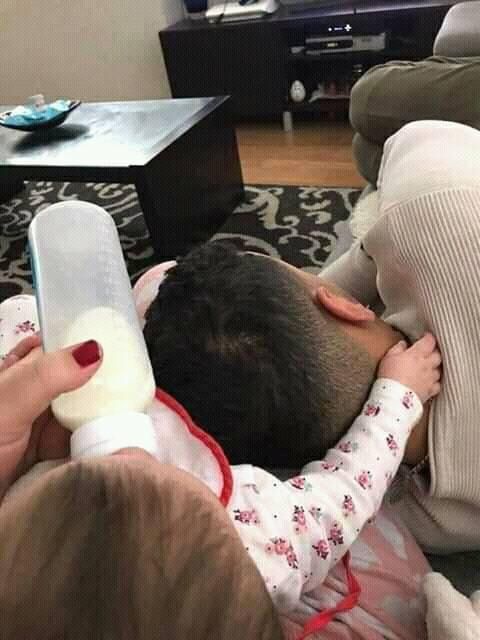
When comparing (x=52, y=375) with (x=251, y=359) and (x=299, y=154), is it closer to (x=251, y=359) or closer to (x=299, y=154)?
(x=251, y=359)

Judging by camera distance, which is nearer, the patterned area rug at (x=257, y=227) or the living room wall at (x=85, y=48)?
the patterned area rug at (x=257, y=227)

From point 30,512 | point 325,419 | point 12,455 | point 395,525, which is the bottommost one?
point 395,525

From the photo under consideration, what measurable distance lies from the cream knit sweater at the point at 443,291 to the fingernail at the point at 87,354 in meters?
0.46

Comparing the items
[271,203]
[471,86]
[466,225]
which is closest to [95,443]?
[466,225]

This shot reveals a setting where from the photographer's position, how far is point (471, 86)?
55.2 inches

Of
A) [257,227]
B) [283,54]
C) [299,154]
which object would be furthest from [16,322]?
[283,54]

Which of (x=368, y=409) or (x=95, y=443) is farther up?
(x=95, y=443)

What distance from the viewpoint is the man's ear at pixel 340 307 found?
872 mm

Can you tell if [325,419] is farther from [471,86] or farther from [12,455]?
[471,86]

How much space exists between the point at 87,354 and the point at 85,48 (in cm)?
373

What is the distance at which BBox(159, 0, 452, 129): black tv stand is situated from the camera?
3.04m

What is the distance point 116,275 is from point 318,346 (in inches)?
10.0

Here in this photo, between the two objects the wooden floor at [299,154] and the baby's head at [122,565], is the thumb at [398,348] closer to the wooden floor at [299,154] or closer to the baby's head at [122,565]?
the baby's head at [122,565]

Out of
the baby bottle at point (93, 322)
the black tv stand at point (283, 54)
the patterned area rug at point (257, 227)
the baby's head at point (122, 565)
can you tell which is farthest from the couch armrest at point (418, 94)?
the black tv stand at point (283, 54)
